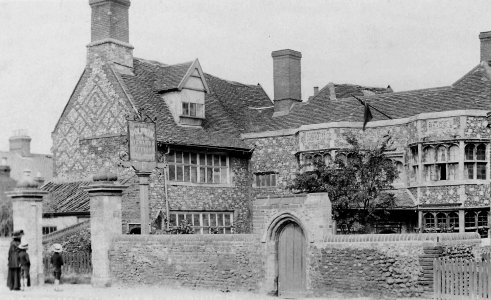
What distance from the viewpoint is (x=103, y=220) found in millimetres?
23500

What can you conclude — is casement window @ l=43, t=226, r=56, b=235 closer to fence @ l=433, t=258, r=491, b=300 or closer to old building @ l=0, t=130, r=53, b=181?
fence @ l=433, t=258, r=491, b=300

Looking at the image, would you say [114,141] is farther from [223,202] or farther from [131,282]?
[131,282]

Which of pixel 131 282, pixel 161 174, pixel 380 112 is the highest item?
pixel 380 112

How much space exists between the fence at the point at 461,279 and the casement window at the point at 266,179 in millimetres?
20170

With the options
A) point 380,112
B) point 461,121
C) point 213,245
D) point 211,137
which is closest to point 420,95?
point 380,112

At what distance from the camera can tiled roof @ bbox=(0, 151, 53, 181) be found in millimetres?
60312

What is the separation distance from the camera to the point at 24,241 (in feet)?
78.3

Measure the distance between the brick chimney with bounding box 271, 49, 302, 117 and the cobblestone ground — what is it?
19.0 metres

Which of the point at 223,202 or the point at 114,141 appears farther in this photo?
the point at 223,202

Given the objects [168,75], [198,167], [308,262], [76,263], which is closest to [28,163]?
[168,75]

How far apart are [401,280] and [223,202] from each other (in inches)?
754

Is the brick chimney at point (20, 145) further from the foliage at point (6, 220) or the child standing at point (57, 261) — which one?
the child standing at point (57, 261)

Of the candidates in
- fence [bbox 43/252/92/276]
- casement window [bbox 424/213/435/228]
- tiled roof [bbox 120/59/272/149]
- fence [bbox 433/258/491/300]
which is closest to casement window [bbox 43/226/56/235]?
tiled roof [bbox 120/59/272/149]

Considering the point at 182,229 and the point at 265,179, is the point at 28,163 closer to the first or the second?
the point at 265,179
